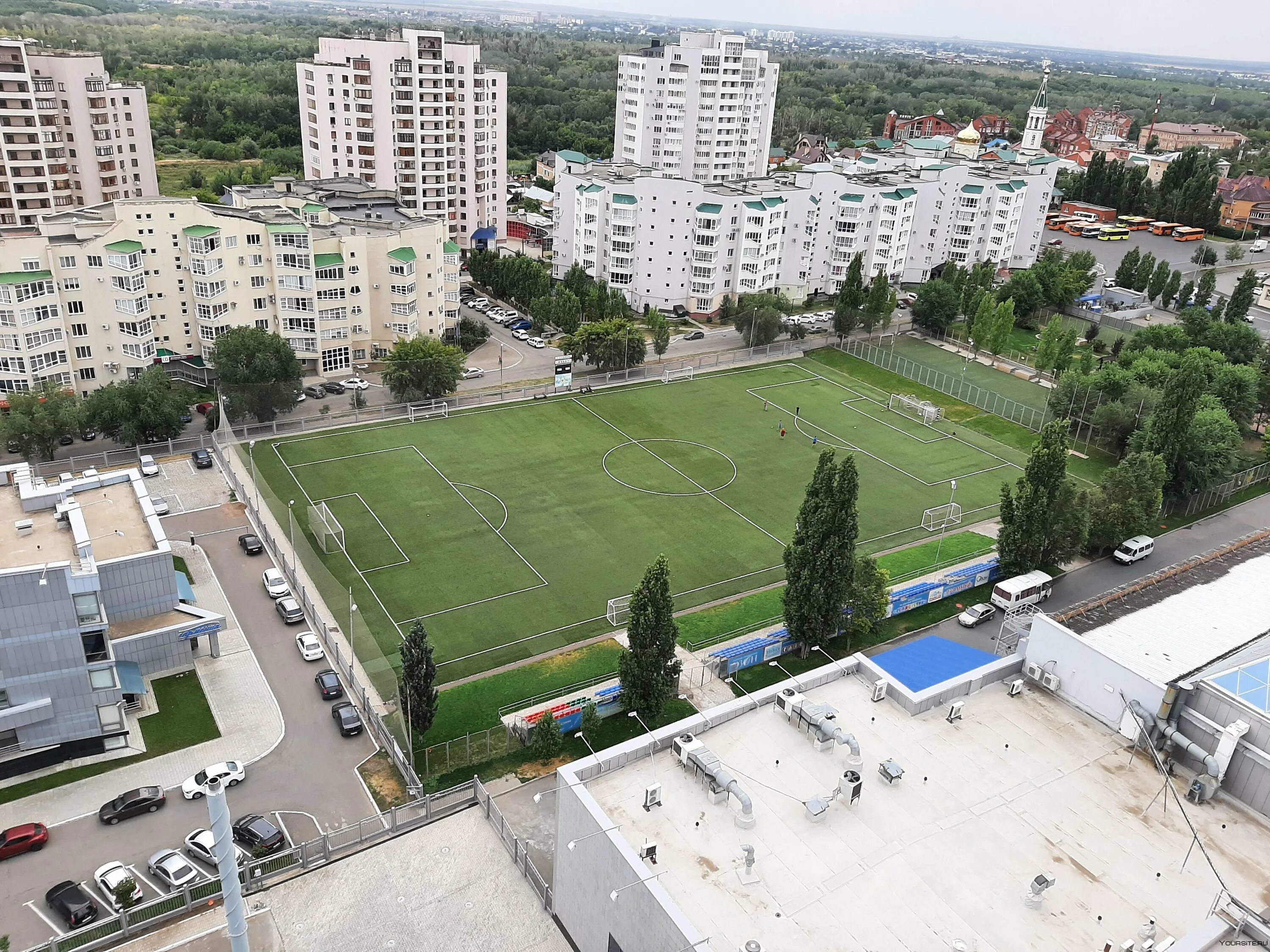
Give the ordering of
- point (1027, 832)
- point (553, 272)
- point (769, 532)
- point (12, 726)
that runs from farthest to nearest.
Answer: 1. point (553, 272)
2. point (769, 532)
3. point (12, 726)
4. point (1027, 832)

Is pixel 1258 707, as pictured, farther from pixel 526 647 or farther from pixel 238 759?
pixel 238 759

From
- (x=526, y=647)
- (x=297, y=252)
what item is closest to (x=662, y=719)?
(x=526, y=647)

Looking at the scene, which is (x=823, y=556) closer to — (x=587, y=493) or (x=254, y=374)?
(x=587, y=493)

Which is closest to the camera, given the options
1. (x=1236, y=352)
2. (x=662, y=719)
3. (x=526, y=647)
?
(x=662, y=719)

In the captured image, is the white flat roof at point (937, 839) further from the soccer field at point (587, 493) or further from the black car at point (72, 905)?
the soccer field at point (587, 493)

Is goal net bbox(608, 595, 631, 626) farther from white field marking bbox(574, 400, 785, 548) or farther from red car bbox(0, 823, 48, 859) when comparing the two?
red car bbox(0, 823, 48, 859)

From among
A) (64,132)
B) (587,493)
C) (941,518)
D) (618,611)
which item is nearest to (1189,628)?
(618,611)
